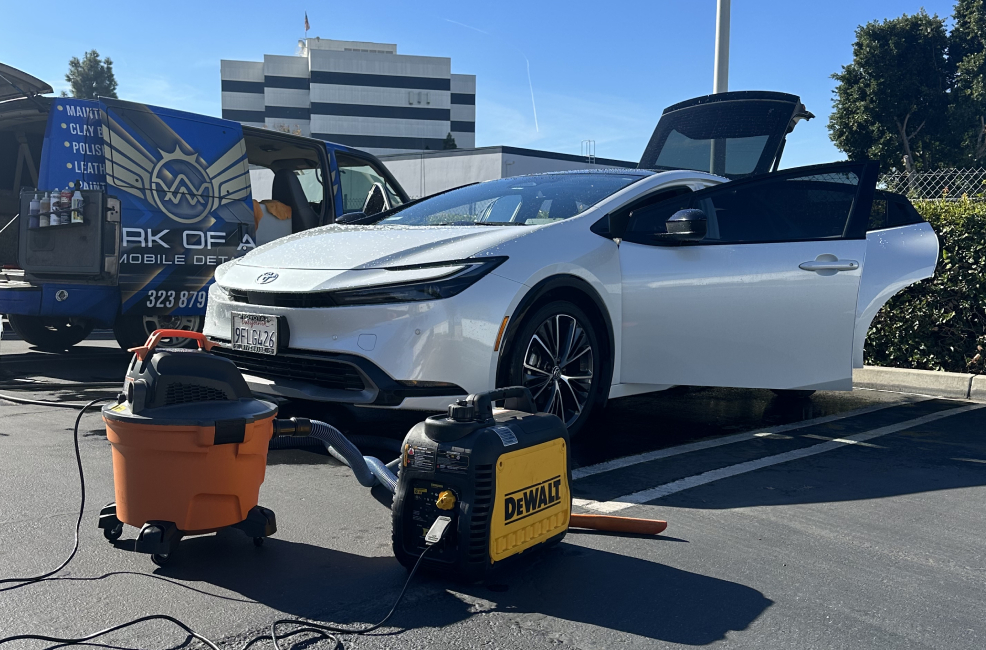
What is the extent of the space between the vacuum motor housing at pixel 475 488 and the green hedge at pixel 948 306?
5.62m

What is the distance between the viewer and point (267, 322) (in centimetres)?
437

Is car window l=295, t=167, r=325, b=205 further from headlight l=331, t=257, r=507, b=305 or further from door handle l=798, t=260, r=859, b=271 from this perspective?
door handle l=798, t=260, r=859, b=271

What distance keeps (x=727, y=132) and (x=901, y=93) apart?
4021 centimetres

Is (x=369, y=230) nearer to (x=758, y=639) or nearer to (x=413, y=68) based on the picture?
(x=758, y=639)

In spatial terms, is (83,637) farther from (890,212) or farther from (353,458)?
(890,212)

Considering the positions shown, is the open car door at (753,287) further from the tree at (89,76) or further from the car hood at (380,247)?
the tree at (89,76)

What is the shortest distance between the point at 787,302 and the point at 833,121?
44.0 m

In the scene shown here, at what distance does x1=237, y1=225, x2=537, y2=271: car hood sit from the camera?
425 cm

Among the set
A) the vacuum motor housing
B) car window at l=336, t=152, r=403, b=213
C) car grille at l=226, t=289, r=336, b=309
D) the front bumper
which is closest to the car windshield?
the front bumper

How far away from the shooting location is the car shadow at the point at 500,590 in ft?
8.27

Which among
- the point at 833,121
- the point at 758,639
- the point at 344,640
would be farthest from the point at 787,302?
the point at 833,121

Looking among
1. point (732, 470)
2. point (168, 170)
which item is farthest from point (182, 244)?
point (732, 470)

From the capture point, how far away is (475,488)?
2658mm

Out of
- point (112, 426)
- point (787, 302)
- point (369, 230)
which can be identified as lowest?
point (112, 426)
